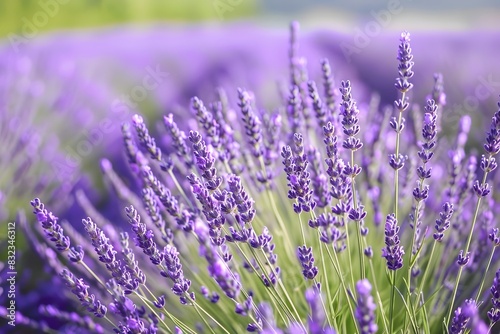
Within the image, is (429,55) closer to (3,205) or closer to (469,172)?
(469,172)

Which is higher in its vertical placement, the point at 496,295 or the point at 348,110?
the point at 348,110

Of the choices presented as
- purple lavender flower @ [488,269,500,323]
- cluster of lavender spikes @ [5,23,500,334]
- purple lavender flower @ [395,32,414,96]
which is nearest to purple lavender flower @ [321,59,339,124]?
cluster of lavender spikes @ [5,23,500,334]

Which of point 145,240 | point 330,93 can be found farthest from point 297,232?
point 145,240

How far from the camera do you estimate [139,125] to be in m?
0.46

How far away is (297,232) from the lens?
70cm

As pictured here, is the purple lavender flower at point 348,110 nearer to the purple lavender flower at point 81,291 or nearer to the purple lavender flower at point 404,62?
the purple lavender flower at point 404,62

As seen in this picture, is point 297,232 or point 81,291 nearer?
point 81,291

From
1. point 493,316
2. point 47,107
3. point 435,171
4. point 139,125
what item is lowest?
point 493,316

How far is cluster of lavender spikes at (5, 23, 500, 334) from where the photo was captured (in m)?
0.42

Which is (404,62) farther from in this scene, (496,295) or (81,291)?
(81,291)

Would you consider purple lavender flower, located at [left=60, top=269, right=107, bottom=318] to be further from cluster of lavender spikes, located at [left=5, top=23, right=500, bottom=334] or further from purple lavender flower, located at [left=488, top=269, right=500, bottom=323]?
purple lavender flower, located at [left=488, top=269, right=500, bottom=323]

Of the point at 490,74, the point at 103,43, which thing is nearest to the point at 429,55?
the point at 490,74

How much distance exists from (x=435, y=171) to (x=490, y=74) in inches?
16.9

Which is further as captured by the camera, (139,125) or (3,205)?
(3,205)
